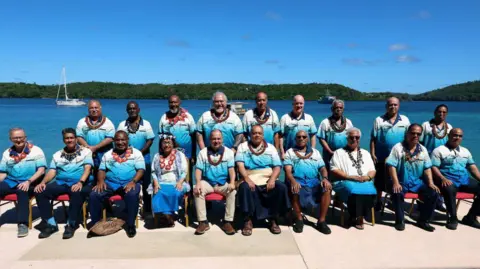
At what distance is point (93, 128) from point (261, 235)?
2.93 m

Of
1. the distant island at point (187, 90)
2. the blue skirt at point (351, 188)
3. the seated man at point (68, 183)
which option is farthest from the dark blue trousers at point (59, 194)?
the distant island at point (187, 90)

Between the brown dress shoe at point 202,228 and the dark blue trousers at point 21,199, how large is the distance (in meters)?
2.28

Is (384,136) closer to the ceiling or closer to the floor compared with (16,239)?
closer to the ceiling

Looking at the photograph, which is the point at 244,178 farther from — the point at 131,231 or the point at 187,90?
the point at 187,90

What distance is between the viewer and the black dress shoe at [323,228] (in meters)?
4.65

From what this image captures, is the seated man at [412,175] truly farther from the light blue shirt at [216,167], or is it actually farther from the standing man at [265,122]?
the light blue shirt at [216,167]

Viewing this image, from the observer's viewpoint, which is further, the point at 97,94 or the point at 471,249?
the point at 97,94

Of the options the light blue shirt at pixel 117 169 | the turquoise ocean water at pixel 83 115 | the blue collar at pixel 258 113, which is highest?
the blue collar at pixel 258 113

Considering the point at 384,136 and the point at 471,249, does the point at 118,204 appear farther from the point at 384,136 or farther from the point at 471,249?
the point at 471,249

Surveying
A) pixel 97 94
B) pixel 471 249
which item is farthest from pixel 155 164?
pixel 97 94

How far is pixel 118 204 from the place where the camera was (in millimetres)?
6020

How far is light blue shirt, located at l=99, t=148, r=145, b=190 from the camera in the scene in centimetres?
480

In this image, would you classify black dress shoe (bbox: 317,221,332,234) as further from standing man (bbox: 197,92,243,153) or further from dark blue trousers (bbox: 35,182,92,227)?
dark blue trousers (bbox: 35,182,92,227)

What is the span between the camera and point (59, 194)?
4711 millimetres
